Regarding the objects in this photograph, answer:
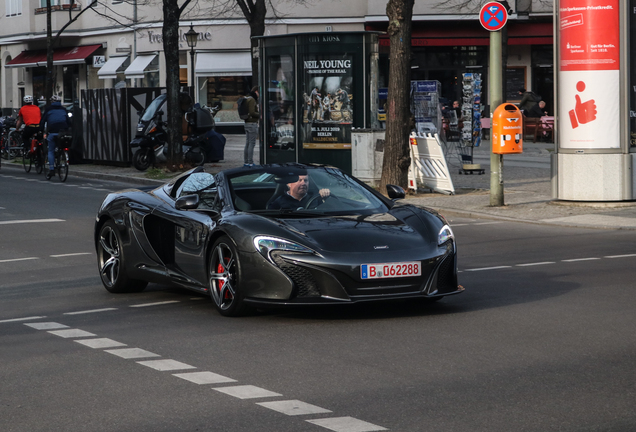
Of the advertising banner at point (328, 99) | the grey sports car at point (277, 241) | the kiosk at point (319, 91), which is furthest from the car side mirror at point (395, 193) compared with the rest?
the advertising banner at point (328, 99)

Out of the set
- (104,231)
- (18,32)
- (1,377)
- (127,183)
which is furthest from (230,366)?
(18,32)

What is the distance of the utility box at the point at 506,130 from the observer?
674 inches

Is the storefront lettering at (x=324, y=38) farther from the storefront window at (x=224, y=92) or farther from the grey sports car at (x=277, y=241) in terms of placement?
the storefront window at (x=224, y=92)

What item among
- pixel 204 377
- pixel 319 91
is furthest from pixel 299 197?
pixel 319 91

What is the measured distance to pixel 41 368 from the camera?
22.8ft

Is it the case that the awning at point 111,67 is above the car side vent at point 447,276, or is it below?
above

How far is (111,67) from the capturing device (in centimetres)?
5338

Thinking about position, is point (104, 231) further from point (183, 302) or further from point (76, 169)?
point (76, 169)

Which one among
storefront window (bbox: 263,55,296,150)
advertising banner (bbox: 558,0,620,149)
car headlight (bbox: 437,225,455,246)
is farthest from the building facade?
car headlight (bbox: 437,225,455,246)

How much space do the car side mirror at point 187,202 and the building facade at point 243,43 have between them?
33.4 meters

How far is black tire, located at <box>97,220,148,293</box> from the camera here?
10.1m

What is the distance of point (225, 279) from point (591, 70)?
33.4 ft

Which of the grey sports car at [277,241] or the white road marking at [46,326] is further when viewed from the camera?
the white road marking at [46,326]

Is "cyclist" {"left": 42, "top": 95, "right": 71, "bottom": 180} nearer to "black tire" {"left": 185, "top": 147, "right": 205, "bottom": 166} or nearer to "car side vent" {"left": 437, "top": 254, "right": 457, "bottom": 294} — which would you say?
"black tire" {"left": 185, "top": 147, "right": 205, "bottom": 166}
